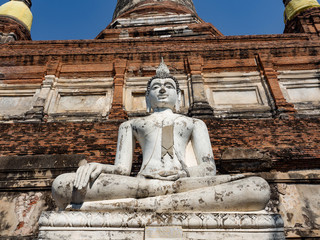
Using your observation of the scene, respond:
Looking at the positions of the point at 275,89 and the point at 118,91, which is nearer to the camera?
the point at 275,89

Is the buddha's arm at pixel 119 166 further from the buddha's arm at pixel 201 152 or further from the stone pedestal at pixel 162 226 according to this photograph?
the buddha's arm at pixel 201 152

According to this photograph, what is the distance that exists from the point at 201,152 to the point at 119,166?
1.02 metres

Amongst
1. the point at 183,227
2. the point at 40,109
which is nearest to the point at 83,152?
the point at 40,109

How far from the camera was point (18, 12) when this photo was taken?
43.1 feet

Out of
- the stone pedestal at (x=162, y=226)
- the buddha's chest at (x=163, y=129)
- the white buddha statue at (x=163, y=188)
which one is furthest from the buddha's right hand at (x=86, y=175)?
the buddha's chest at (x=163, y=129)

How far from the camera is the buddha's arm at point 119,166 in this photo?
99.5 inches

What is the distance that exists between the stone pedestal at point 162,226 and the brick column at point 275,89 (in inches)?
204

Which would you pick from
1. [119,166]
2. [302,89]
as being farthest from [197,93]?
[119,166]

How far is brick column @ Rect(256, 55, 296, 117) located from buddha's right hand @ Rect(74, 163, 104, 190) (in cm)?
555

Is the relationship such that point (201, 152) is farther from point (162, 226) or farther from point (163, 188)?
point (162, 226)

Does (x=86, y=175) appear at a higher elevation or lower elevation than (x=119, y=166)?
lower

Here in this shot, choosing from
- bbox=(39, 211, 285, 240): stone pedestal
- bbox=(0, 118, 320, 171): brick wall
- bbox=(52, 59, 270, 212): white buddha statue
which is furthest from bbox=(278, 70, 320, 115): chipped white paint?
bbox=(39, 211, 285, 240): stone pedestal

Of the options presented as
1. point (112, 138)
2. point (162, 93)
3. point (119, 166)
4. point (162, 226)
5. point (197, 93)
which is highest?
point (197, 93)

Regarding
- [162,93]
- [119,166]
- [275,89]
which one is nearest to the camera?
[119,166]
